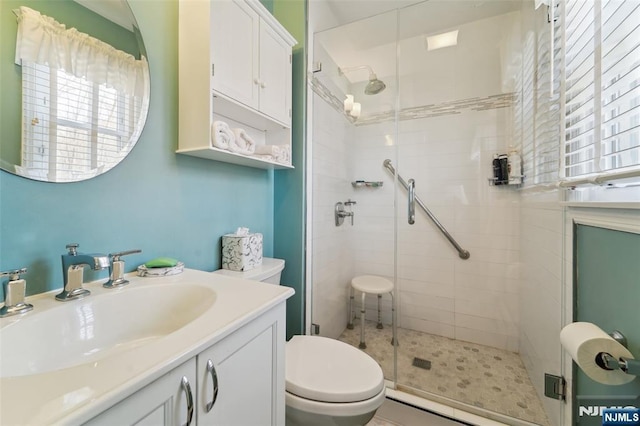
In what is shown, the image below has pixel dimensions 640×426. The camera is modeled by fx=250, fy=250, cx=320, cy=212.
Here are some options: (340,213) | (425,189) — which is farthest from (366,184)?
(425,189)

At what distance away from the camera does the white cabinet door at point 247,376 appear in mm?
548

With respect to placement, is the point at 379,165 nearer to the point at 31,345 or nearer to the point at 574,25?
the point at 574,25

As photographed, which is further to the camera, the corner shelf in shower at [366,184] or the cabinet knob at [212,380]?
the corner shelf in shower at [366,184]

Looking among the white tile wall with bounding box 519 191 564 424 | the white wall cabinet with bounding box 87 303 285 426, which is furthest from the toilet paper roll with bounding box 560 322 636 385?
the white wall cabinet with bounding box 87 303 285 426

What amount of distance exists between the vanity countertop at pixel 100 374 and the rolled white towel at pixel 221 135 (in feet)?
2.05

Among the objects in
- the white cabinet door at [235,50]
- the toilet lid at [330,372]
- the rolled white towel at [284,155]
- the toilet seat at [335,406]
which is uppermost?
the white cabinet door at [235,50]

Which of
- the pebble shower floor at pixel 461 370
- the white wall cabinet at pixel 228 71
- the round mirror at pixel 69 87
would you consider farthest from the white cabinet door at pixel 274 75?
the pebble shower floor at pixel 461 370

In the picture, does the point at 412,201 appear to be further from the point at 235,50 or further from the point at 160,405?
the point at 160,405

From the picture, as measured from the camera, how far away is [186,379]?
49cm

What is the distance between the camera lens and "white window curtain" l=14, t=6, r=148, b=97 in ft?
2.28

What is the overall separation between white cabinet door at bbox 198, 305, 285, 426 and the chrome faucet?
0.43m

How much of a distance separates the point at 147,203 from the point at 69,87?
41 cm

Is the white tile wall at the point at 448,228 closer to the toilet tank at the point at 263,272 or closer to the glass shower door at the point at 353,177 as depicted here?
the glass shower door at the point at 353,177

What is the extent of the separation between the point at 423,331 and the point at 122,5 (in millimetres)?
2611
